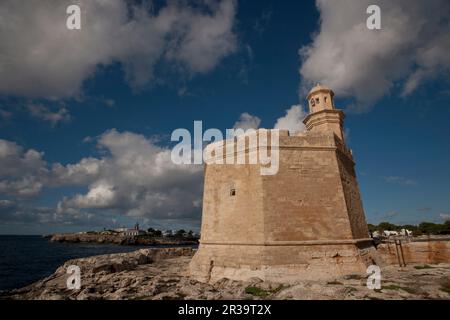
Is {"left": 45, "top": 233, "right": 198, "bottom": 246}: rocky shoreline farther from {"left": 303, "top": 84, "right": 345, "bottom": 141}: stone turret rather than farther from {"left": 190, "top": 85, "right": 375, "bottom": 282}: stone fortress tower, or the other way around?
{"left": 303, "top": 84, "right": 345, "bottom": 141}: stone turret

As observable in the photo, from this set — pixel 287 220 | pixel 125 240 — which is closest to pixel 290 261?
pixel 287 220

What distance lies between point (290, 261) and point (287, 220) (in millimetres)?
1570

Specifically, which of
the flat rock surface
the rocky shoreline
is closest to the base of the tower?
the flat rock surface

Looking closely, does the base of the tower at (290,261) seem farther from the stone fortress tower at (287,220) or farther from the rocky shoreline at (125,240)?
the rocky shoreline at (125,240)

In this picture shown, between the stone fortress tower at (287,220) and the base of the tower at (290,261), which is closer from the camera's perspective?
the base of the tower at (290,261)

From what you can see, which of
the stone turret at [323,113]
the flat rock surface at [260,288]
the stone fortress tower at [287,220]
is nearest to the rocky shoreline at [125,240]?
the flat rock surface at [260,288]

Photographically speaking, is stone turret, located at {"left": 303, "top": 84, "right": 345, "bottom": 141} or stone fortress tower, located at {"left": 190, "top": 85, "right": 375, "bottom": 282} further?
Answer: stone turret, located at {"left": 303, "top": 84, "right": 345, "bottom": 141}

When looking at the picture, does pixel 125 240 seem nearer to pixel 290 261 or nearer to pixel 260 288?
pixel 290 261

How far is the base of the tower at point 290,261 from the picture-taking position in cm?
1017

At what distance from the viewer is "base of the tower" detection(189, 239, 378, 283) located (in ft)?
33.4
